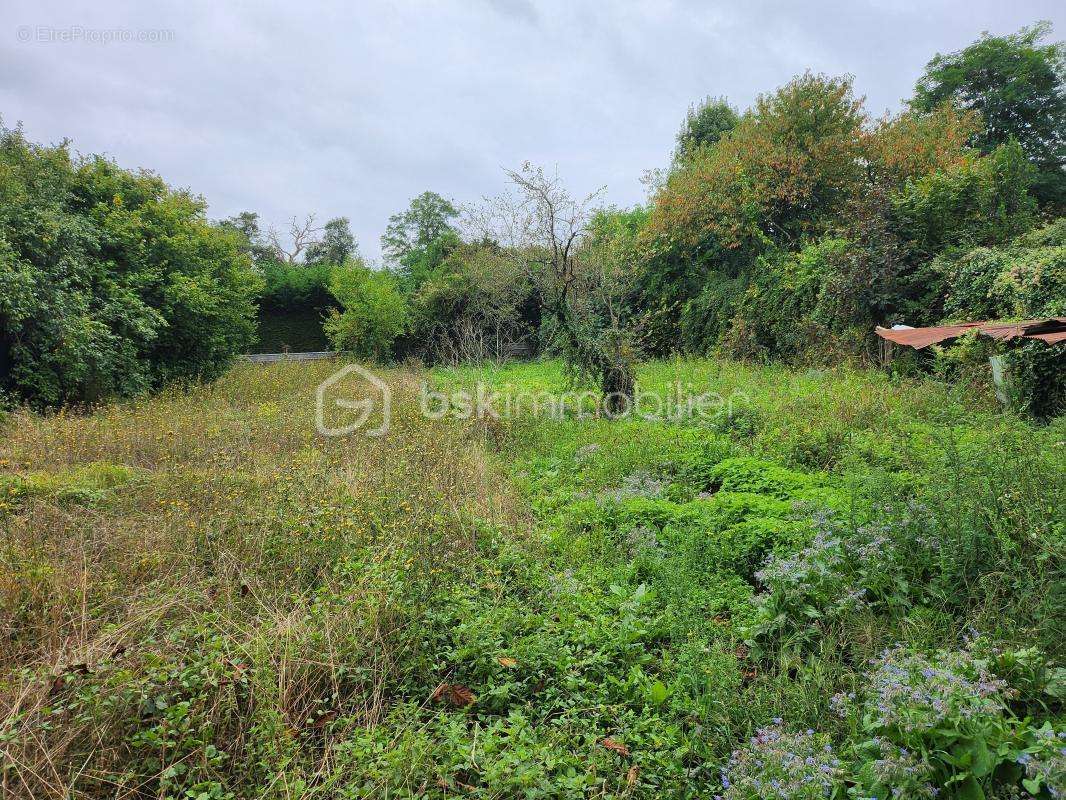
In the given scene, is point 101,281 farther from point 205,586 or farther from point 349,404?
point 205,586

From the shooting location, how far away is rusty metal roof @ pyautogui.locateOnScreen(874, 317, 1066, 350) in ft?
17.9

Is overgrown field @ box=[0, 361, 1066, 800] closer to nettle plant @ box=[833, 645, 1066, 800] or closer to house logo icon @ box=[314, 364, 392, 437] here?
nettle plant @ box=[833, 645, 1066, 800]

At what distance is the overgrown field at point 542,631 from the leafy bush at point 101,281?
179 inches

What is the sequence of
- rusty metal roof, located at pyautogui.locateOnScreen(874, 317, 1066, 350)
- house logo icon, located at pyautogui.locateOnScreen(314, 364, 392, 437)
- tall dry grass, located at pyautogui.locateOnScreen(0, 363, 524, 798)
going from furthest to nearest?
house logo icon, located at pyautogui.locateOnScreen(314, 364, 392, 437)
rusty metal roof, located at pyautogui.locateOnScreen(874, 317, 1066, 350)
tall dry grass, located at pyautogui.locateOnScreen(0, 363, 524, 798)

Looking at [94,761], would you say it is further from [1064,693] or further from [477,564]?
[1064,693]

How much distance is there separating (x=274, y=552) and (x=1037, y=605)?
3890 mm

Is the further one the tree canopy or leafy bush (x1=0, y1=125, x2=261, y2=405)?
the tree canopy

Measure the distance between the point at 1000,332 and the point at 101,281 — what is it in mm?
13358

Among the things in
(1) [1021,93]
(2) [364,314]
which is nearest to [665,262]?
(2) [364,314]

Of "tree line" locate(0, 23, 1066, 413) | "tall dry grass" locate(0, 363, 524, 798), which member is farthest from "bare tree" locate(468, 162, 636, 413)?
"tall dry grass" locate(0, 363, 524, 798)

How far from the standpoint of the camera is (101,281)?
30.0 ft

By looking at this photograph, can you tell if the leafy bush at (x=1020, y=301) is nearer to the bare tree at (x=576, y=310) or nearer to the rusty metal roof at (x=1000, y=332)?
the rusty metal roof at (x=1000, y=332)

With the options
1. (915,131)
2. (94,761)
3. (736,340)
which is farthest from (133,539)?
(915,131)

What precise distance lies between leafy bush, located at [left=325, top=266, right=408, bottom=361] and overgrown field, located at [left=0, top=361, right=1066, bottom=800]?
41.7 feet
